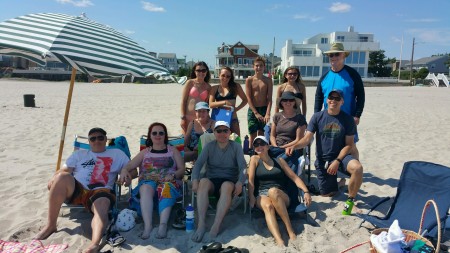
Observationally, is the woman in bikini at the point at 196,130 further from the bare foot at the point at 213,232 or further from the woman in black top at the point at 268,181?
the bare foot at the point at 213,232

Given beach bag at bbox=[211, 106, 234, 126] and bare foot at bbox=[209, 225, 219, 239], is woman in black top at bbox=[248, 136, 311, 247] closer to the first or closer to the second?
bare foot at bbox=[209, 225, 219, 239]

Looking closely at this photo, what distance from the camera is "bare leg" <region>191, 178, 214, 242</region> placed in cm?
346

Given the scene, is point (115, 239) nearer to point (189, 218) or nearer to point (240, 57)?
point (189, 218)

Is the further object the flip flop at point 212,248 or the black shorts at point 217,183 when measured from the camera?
the black shorts at point 217,183

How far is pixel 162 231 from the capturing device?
349 cm

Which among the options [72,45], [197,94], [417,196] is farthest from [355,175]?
[72,45]

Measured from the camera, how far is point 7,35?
363 cm

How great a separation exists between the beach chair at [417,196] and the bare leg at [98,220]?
2659mm

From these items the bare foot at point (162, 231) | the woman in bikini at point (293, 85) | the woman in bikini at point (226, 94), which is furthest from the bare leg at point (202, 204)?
the woman in bikini at point (293, 85)

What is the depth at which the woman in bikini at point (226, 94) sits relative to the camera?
16.7ft

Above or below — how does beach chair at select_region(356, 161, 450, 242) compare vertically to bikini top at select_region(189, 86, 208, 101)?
below

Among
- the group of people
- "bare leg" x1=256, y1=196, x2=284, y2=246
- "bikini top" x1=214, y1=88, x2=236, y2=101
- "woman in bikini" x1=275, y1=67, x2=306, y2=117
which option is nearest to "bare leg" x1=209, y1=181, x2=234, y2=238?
the group of people

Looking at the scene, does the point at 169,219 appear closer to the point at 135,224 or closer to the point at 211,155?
the point at 135,224

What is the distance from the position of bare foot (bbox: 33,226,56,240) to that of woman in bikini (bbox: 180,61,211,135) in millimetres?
2488
